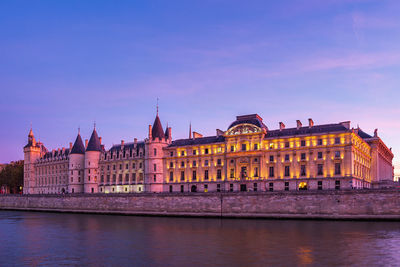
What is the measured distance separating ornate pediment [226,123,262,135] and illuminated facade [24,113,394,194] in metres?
0.19

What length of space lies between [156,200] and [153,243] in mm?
34461

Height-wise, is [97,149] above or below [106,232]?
above

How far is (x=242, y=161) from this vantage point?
76625 millimetres

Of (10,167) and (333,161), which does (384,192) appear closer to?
(333,161)

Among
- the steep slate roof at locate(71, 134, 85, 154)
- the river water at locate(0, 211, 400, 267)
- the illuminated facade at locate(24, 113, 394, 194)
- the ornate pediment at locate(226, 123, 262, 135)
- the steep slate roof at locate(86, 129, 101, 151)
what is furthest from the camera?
the steep slate roof at locate(71, 134, 85, 154)

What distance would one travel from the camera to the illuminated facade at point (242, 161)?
6869 centimetres

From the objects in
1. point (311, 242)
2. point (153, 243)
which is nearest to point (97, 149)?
point (153, 243)

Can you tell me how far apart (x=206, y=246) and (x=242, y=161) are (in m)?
43.1

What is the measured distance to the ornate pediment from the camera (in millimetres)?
76094

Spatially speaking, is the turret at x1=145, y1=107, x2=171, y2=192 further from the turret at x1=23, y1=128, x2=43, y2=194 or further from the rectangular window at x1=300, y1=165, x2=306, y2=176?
the turret at x1=23, y1=128, x2=43, y2=194

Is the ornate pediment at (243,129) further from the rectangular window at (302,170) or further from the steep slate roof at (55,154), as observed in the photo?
the steep slate roof at (55,154)

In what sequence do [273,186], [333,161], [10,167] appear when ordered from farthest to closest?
[10,167], [273,186], [333,161]

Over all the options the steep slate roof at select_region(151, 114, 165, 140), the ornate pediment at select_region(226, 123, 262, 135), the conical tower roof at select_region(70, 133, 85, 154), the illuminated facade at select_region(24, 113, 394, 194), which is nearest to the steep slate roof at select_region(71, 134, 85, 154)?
the conical tower roof at select_region(70, 133, 85, 154)

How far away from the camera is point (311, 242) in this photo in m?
35.6
